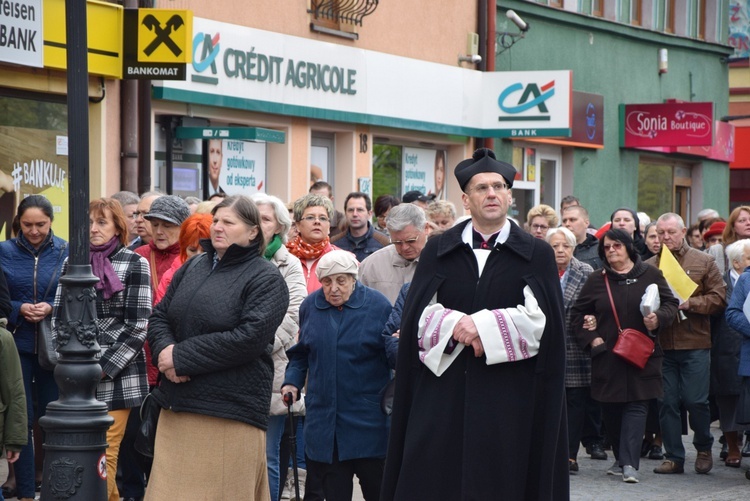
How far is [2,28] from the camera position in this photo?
13.4 meters

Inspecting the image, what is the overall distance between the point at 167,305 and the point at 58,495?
142 cm

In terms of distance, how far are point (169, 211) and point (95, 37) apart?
5861 millimetres

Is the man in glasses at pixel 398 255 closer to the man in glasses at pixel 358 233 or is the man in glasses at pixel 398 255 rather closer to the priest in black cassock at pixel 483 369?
the man in glasses at pixel 358 233

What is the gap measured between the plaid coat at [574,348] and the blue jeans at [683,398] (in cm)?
69

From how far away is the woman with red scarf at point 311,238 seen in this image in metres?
9.66

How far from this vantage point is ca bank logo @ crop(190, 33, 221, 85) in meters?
16.6

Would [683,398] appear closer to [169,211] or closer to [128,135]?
[169,211]

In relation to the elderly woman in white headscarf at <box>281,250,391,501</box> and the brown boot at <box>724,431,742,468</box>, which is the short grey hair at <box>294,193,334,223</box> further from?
the brown boot at <box>724,431,742,468</box>

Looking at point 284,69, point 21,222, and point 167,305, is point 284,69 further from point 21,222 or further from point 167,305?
point 167,305

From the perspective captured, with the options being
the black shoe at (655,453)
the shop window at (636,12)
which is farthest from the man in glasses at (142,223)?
the shop window at (636,12)

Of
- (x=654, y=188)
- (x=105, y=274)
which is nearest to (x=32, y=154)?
(x=105, y=274)

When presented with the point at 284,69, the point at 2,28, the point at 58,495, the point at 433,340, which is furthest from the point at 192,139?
the point at 433,340

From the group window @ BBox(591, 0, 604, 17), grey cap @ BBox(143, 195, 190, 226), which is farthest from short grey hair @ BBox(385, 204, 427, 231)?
window @ BBox(591, 0, 604, 17)

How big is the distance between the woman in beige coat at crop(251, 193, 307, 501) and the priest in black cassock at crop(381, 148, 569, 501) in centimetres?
191
